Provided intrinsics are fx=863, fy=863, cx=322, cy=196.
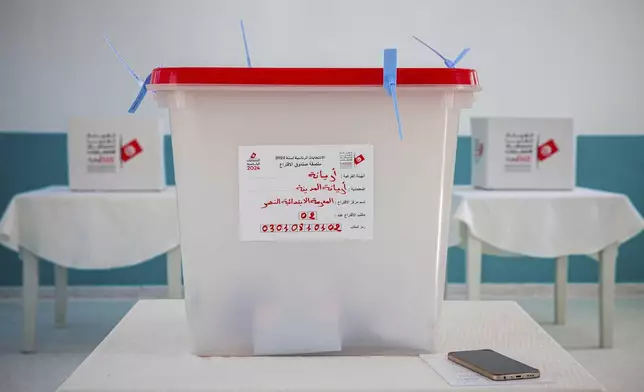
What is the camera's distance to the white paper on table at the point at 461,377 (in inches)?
32.6

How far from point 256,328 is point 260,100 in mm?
243

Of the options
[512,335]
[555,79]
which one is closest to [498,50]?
[555,79]

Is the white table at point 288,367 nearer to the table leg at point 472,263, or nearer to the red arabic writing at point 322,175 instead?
the red arabic writing at point 322,175

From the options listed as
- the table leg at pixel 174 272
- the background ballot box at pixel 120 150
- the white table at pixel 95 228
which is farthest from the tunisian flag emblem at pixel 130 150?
the table leg at pixel 174 272

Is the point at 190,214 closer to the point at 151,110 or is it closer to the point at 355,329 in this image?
the point at 355,329

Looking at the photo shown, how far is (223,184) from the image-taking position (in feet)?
2.90

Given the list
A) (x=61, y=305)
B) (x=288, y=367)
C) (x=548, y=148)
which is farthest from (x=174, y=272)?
(x=288, y=367)

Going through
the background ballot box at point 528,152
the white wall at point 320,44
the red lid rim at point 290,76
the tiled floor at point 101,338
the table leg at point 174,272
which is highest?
the white wall at point 320,44

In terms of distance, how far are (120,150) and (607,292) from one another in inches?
73.3

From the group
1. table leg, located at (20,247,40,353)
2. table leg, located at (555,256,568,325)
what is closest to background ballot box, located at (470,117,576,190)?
table leg, located at (555,256,568,325)

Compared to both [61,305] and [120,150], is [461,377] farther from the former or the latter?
[61,305]

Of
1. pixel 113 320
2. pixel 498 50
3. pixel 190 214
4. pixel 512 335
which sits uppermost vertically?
pixel 498 50

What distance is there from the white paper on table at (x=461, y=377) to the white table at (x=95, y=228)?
2.21 metres

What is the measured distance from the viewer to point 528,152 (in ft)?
10.4
